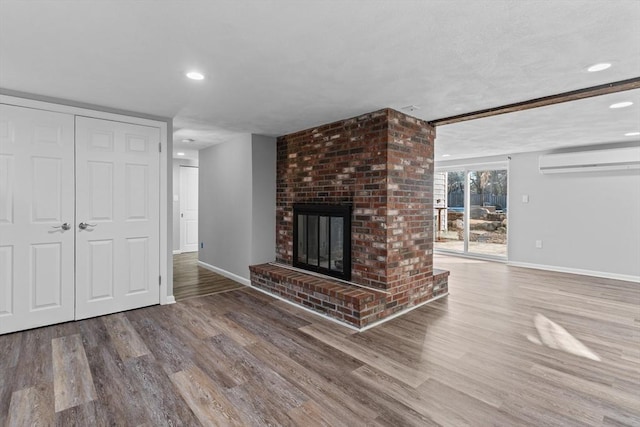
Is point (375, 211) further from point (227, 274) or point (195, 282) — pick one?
point (195, 282)

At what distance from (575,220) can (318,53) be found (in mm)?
5865

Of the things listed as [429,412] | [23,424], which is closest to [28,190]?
[23,424]

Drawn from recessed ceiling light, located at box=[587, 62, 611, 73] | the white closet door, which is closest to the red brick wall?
recessed ceiling light, located at box=[587, 62, 611, 73]

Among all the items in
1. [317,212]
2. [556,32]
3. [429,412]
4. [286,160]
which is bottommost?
[429,412]

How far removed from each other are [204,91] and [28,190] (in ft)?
6.40

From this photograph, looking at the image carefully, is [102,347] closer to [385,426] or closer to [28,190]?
[28,190]

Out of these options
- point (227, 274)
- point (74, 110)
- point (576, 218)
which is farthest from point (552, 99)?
point (227, 274)

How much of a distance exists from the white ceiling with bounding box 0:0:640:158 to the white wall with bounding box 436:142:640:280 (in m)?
2.29

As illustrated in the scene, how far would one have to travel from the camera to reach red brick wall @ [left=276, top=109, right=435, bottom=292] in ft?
11.1

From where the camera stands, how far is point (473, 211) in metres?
7.20

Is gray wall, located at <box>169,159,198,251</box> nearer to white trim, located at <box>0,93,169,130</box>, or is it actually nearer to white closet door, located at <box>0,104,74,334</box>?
white trim, located at <box>0,93,169,130</box>

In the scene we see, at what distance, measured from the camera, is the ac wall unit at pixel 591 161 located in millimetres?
4946

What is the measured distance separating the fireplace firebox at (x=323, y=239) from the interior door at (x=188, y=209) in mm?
4460

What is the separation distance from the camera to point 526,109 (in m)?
3.34
